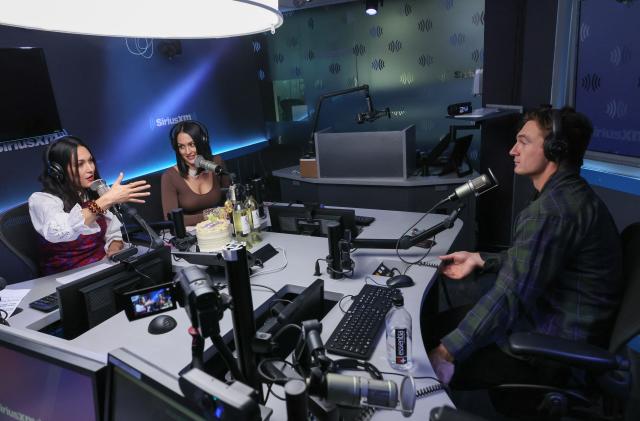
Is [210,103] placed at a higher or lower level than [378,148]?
higher

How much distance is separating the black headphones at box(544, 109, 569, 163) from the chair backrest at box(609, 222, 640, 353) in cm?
34

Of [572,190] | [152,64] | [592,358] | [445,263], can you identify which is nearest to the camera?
[592,358]

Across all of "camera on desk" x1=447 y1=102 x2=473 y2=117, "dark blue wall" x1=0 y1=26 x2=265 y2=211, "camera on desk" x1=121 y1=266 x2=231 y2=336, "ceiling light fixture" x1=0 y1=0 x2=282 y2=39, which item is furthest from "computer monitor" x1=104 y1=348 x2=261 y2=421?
"camera on desk" x1=447 y1=102 x2=473 y2=117

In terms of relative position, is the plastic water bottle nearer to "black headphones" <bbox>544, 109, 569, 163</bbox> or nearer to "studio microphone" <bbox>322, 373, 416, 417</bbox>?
"studio microphone" <bbox>322, 373, 416, 417</bbox>

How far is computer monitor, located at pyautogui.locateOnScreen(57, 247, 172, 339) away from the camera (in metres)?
1.46

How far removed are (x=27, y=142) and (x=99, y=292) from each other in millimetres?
1939

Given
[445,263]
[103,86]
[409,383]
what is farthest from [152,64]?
[409,383]

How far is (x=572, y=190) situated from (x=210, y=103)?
381cm

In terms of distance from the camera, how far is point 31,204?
6.70 feet

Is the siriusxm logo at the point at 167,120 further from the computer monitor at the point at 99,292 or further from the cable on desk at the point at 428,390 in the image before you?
the cable on desk at the point at 428,390

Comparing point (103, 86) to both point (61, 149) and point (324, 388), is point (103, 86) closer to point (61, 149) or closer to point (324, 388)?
point (61, 149)

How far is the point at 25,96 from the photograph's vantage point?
2789mm

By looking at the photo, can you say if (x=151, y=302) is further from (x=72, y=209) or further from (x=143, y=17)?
(x=72, y=209)

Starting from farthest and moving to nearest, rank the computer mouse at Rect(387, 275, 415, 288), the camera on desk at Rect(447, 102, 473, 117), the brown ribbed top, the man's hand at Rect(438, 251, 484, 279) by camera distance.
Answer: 1. the camera on desk at Rect(447, 102, 473, 117)
2. the brown ribbed top
3. the man's hand at Rect(438, 251, 484, 279)
4. the computer mouse at Rect(387, 275, 415, 288)
